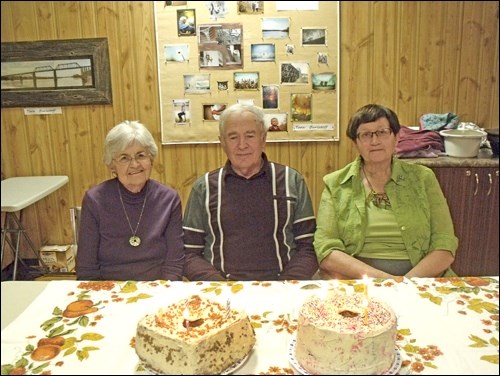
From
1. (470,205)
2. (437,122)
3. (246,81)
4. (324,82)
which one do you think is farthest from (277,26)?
(470,205)

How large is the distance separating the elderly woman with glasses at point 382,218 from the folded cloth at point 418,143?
463mm

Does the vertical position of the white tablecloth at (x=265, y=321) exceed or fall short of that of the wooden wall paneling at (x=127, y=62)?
it falls short

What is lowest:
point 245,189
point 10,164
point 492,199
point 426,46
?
point 492,199

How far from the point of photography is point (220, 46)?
932 mm

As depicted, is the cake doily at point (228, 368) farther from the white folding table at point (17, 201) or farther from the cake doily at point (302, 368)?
the white folding table at point (17, 201)

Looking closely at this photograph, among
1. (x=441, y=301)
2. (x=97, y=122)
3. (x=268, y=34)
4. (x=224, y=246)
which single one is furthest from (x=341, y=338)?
(x=97, y=122)

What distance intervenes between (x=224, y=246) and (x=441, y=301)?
549 millimetres

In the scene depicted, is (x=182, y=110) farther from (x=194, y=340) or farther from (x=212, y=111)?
(x=194, y=340)

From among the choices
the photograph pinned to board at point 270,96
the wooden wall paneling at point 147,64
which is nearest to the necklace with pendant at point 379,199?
the photograph pinned to board at point 270,96

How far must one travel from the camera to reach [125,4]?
858 mm

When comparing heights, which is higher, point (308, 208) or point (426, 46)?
point (426, 46)

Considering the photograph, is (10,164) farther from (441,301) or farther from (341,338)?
(441,301)

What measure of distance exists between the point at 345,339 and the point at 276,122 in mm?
742

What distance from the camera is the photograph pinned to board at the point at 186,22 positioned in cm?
81
